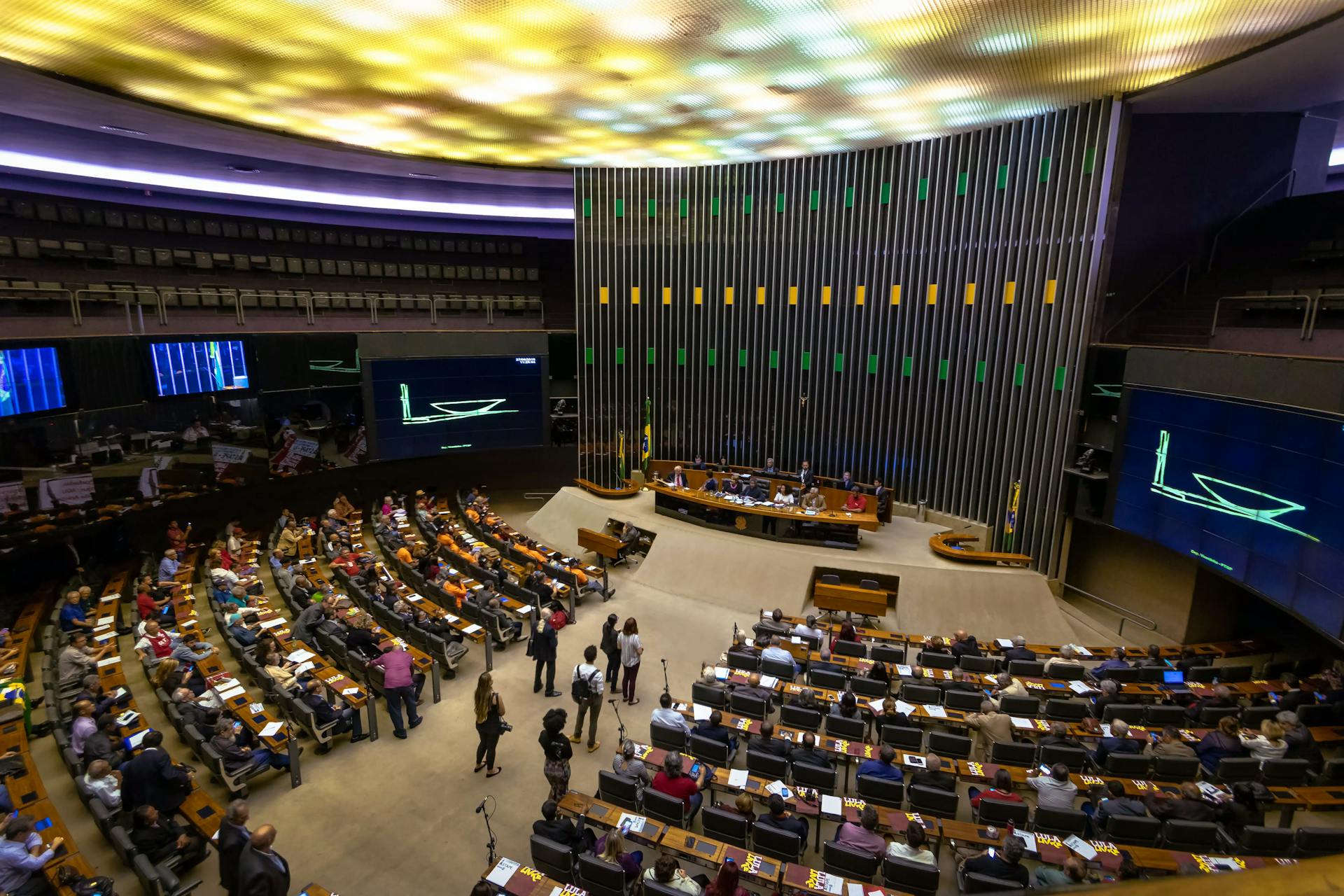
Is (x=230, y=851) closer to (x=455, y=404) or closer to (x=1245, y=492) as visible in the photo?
(x=1245, y=492)

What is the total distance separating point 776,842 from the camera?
5625 mm

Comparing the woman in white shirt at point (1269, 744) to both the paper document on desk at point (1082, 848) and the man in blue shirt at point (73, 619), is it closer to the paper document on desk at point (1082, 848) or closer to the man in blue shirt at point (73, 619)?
the paper document on desk at point (1082, 848)

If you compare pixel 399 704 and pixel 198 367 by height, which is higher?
pixel 198 367

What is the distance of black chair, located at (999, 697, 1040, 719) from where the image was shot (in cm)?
764

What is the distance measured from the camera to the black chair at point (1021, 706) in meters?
7.64

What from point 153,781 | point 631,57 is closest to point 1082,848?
point 153,781

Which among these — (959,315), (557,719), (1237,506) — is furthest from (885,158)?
(557,719)

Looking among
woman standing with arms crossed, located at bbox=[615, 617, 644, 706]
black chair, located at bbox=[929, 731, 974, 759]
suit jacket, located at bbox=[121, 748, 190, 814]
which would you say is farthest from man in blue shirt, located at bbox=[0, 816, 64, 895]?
black chair, located at bbox=[929, 731, 974, 759]

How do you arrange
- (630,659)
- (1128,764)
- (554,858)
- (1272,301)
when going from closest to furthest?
(554,858) < (1128,764) < (630,659) < (1272,301)

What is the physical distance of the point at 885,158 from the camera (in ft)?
51.3

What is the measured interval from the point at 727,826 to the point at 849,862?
1040 millimetres

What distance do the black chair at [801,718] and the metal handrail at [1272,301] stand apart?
10083 mm

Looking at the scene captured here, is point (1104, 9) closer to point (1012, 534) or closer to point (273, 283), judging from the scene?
point (1012, 534)

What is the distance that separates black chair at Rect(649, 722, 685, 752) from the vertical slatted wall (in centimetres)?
959
